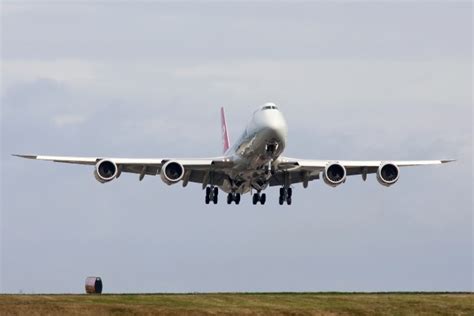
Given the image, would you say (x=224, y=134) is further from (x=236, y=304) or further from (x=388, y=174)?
(x=236, y=304)

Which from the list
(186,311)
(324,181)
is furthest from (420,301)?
(324,181)

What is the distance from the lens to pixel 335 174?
230ft

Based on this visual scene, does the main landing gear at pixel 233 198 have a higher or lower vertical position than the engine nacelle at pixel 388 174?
lower

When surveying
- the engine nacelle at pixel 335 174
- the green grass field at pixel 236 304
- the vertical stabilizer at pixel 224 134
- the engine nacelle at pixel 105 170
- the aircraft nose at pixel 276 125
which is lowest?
the green grass field at pixel 236 304

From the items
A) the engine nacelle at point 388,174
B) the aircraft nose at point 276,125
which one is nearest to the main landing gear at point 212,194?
the engine nacelle at point 388,174

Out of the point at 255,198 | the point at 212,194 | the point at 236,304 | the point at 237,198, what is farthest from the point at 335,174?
the point at 236,304

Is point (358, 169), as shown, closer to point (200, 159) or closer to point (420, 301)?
point (200, 159)

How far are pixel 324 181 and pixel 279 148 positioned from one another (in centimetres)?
556

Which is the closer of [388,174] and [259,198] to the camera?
[388,174]

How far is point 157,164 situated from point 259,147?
25.4 feet

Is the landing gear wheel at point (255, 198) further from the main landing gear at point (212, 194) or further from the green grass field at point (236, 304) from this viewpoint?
the green grass field at point (236, 304)

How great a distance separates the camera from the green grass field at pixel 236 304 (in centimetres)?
4956

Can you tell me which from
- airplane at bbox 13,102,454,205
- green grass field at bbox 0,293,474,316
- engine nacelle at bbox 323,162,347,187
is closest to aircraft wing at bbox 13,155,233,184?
airplane at bbox 13,102,454,205

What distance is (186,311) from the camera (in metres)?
50.2
